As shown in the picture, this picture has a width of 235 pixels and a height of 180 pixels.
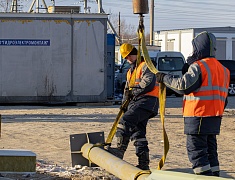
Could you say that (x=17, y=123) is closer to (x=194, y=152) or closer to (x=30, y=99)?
(x=30, y=99)

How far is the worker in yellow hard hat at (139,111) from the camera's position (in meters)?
8.70

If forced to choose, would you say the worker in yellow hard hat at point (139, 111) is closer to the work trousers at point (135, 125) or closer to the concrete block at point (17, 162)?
the work trousers at point (135, 125)

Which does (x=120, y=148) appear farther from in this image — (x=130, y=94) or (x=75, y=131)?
(x=75, y=131)

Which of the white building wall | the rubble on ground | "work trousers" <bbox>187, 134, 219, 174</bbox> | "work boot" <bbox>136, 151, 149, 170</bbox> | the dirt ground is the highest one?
the white building wall

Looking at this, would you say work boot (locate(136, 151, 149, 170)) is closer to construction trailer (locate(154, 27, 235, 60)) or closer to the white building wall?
construction trailer (locate(154, 27, 235, 60))

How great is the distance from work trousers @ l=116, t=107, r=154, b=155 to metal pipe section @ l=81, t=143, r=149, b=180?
0.47 metres

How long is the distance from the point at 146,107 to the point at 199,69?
2.19 meters

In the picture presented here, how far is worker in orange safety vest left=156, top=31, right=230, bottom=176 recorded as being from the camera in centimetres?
667

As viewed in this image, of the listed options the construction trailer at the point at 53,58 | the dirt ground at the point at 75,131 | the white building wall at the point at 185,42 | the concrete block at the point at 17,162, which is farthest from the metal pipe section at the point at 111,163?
the white building wall at the point at 185,42

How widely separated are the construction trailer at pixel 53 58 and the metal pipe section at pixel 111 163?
1126 cm

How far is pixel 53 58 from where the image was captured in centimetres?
2008

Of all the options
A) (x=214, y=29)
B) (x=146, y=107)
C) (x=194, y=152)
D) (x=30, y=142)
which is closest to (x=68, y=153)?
(x=30, y=142)

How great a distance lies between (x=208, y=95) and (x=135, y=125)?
222 cm

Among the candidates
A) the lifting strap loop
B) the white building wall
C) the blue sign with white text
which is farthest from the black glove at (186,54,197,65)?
the white building wall
